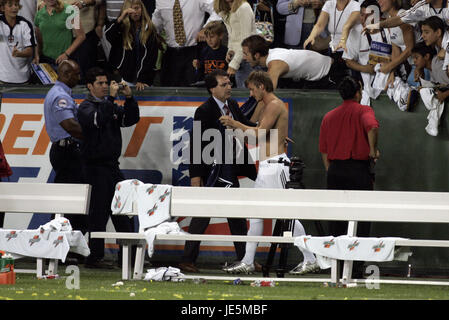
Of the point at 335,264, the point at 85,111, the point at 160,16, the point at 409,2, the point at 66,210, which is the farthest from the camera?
the point at 160,16

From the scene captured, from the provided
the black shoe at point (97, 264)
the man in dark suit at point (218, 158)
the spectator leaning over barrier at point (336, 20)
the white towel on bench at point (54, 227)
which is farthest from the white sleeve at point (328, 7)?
the white towel on bench at point (54, 227)

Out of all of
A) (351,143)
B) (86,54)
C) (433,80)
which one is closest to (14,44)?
(86,54)

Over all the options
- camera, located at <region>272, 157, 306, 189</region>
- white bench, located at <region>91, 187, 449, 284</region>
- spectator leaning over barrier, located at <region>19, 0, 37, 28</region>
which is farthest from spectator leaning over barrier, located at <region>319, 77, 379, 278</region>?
spectator leaning over barrier, located at <region>19, 0, 37, 28</region>

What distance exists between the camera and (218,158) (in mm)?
11234

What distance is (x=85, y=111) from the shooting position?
11250mm

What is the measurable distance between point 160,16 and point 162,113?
4.55 ft

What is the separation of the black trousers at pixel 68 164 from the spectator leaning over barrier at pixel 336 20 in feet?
9.83

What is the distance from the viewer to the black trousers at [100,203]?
11336mm

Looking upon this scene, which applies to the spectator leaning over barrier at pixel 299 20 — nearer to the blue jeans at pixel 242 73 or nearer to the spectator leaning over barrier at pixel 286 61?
the spectator leaning over barrier at pixel 286 61

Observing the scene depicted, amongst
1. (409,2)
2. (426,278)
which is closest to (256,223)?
(426,278)

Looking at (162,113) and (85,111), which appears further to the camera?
(162,113)

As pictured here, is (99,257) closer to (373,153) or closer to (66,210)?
(66,210)

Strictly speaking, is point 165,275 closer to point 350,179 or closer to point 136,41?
point 350,179

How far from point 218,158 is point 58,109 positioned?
6.39 ft
